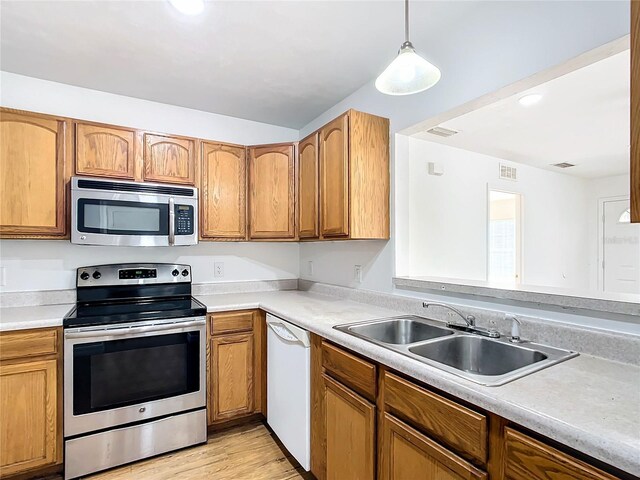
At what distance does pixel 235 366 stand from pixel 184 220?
1.11m

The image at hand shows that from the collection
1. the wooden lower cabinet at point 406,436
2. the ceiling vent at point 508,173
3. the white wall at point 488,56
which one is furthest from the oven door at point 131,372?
the ceiling vent at point 508,173

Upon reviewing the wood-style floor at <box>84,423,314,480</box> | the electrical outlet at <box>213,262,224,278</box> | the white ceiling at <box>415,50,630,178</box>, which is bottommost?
the wood-style floor at <box>84,423,314,480</box>

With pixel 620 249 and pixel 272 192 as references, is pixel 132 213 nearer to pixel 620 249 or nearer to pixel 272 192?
pixel 272 192

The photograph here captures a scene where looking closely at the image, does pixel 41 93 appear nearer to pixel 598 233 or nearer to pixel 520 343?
pixel 520 343

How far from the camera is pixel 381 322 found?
192 cm

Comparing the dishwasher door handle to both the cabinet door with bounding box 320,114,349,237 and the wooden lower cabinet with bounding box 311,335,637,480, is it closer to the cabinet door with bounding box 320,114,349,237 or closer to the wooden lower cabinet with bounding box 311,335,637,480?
the wooden lower cabinet with bounding box 311,335,637,480

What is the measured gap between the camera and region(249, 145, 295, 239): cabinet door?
9.15ft

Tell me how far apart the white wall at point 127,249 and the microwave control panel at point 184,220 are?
43 cm

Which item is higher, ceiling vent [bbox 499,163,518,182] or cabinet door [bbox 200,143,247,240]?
ceiling vent [bbox 499,163,518,182]

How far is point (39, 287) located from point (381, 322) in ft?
7.66

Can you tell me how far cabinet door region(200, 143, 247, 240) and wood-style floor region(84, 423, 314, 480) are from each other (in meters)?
1.47

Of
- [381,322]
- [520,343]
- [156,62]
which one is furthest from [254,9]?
[520,343]

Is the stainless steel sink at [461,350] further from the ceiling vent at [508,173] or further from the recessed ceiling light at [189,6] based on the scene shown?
the ceiling vent at [508,173]

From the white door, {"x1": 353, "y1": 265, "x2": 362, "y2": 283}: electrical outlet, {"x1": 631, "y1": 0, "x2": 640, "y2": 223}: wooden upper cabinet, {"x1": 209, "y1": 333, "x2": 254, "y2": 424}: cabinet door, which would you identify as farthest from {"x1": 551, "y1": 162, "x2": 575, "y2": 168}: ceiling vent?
{"x1": 209, "y1": 333, "x2": 254, "y2": 424}: cabinet door
